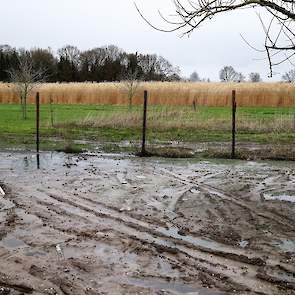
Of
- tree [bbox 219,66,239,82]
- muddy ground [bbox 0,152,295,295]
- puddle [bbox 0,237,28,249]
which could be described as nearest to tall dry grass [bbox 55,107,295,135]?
muddy ground [bbox 0,152,295,295]

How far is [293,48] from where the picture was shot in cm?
750

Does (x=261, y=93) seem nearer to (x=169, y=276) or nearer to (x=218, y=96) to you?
(x=218, y=96)

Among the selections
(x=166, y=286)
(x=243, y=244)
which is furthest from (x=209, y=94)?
(x=166, y=286)

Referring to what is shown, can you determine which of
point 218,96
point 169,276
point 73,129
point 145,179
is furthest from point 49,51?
point 169,276

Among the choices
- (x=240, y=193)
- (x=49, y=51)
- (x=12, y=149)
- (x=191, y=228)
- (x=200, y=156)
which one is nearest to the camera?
(x=191, y=228)

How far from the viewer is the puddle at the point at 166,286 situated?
200 inches

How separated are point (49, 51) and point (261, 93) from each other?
5756 cm

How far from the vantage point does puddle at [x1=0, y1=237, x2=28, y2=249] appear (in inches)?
254

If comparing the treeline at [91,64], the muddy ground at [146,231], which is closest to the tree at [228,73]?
the treeline at [91,64]

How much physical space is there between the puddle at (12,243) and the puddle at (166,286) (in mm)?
1770

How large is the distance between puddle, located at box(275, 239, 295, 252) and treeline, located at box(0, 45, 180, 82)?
188 feet

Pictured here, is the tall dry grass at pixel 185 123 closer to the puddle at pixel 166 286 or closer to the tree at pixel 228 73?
the puddle at pixel 166 286

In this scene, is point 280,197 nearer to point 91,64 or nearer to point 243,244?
point 243,244

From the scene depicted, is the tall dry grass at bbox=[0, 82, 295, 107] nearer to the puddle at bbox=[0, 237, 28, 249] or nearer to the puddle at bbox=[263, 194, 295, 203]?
the puddle at bbox=[263, 194, 295, 203]
